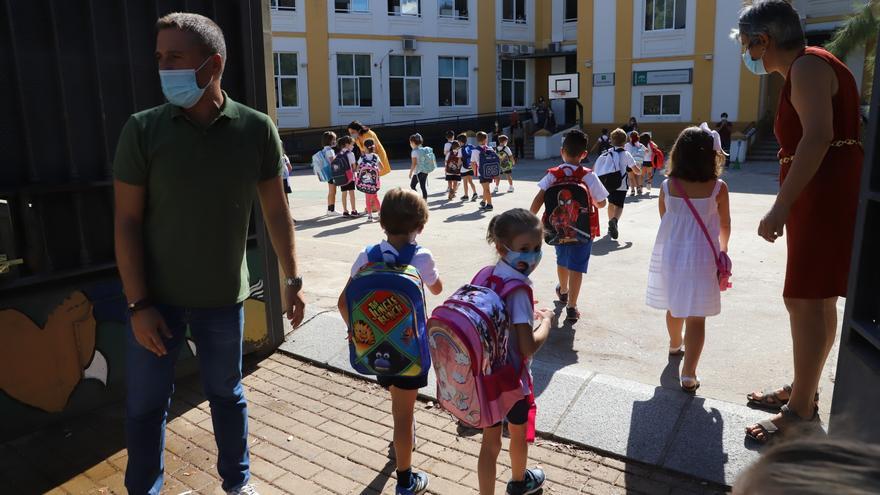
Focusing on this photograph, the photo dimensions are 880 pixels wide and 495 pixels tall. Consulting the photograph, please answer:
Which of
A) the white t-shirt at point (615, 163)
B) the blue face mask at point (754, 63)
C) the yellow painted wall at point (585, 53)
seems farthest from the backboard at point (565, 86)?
the blue face mask at point (754, 63)

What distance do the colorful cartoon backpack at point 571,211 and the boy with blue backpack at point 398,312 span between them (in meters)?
2.64

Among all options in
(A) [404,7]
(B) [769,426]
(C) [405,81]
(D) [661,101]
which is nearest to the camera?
(B) [769,426]

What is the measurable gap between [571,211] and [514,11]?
32.4 m

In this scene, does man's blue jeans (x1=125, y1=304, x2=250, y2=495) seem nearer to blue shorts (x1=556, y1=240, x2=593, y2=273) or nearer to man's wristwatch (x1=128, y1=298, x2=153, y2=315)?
man's wristwatch (x1=128, y1=298, x2=153, y2=315)

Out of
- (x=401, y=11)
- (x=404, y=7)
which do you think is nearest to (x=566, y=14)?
(x=404, y=7)

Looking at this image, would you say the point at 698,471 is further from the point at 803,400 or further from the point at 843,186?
the point at 843,186

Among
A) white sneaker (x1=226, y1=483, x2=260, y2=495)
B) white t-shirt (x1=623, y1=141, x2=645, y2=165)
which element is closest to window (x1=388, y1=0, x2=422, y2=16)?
white t-shirt (x1=623, y1=141, x2=645, y2=165)

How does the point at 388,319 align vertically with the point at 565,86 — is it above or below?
below

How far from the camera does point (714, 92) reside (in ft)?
87.8

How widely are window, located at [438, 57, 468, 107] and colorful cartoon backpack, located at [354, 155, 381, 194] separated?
21741 mm

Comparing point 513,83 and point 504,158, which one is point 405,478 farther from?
point 513,83

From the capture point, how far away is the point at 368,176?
12609 mm

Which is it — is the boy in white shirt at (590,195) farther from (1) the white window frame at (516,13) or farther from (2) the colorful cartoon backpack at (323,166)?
(1) the white window frame at (516,13)

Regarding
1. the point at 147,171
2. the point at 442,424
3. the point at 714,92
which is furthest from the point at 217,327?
the point at 714,92
